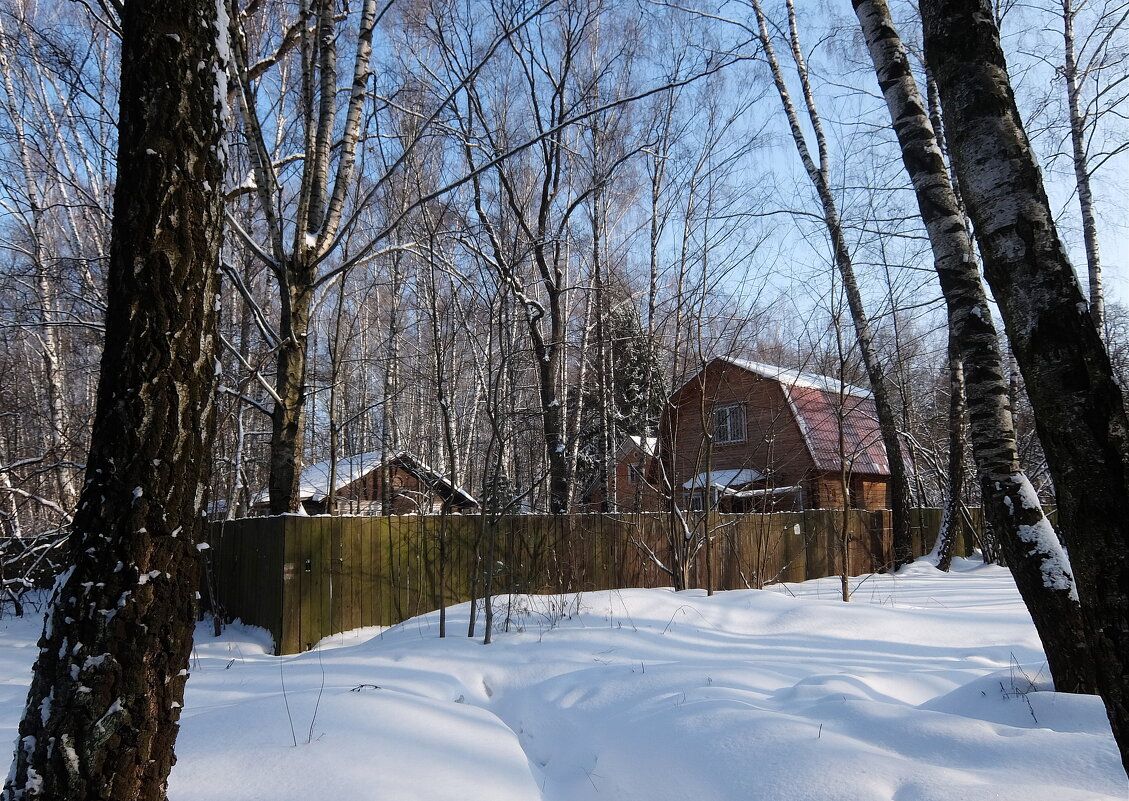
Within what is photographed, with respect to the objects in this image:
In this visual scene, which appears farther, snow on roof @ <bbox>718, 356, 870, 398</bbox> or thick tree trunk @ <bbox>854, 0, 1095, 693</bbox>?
snow on roof @ <bbox>718, 356, 870, 398</bbox>

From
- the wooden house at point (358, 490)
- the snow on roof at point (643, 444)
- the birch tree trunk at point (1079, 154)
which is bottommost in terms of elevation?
the wooden house at point (358, 490)

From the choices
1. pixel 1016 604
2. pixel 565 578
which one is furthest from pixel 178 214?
pixel 1016 604

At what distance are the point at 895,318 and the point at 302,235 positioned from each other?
34.6 ft

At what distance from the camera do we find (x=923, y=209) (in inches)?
174

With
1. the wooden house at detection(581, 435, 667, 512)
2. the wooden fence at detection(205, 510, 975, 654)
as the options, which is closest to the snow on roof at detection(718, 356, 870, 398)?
the wooden house at detection(581, 435, 667, 512)

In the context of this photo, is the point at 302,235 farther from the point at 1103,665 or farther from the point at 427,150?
the point at 1103,665

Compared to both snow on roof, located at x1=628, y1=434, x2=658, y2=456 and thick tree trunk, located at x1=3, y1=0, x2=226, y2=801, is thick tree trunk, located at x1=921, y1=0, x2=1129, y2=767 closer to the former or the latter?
thick tree trunk, located at x1=3, y1=0, x2=226, y2=801

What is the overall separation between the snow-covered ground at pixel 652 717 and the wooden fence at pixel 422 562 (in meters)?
0.95

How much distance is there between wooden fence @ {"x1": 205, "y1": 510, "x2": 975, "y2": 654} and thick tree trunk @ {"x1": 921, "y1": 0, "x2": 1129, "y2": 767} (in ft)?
12.3

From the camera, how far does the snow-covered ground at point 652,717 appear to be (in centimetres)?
234

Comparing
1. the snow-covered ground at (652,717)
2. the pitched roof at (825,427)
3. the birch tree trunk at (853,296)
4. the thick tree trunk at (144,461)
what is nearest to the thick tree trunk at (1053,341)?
the snow-covered ground at (652,717)

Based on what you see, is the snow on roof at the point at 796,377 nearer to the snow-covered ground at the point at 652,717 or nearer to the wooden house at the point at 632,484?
the wooden house at the point at 632,484

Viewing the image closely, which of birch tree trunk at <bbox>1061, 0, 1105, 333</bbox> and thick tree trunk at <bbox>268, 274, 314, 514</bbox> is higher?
birch tree trunk at <bbox>1061, 0, 1105, 333</bbox>

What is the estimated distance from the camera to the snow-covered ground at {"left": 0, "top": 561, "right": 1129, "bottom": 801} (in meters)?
2.34
